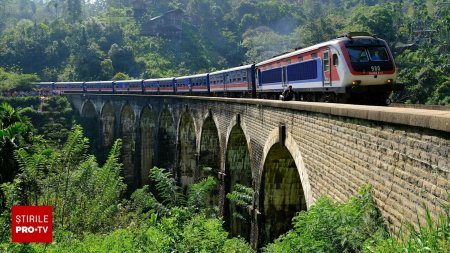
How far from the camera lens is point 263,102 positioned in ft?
49.6

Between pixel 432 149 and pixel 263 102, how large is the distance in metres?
9.58

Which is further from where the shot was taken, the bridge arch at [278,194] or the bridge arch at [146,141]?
the bridge arch at [146,141]

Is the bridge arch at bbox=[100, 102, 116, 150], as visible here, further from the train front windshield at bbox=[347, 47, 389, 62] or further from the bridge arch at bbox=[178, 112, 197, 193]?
the train front windshield at bbox=[347, 47, 389, 62]

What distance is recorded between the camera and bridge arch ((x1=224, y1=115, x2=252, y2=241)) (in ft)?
67.9

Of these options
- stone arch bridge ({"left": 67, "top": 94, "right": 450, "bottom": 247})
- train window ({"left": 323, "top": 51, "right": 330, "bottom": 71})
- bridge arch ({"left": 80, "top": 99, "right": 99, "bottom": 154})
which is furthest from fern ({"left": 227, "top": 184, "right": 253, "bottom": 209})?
bridge arch ({"left": 80, "top": 99, "right": 99, "bottom": 154})

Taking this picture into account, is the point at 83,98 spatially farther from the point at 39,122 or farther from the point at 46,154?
the point at 46,154

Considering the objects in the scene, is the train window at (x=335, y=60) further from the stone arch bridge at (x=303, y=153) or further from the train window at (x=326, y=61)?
the stone arch bridge at (x=303, y=153)

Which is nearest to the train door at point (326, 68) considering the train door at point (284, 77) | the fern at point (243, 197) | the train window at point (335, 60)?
the train window at point (335, 60)

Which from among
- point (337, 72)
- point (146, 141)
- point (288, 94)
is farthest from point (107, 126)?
point (337, 72)

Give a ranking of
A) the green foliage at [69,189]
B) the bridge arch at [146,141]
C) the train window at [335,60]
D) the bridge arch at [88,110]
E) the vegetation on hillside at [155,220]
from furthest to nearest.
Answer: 1. the bridge arch at [88,110]
2. the bridge arch at [146,141]
3. the green foliage at [69,189]
4. the train window at [335,60]
5. the vegetation on hillside at [155,220]

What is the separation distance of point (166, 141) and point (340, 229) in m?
31.8

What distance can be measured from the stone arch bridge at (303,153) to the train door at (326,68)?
152cm

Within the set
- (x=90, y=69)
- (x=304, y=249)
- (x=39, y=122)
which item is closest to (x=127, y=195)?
(x=39, y=122)

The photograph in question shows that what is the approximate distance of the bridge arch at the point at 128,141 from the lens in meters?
44.1
